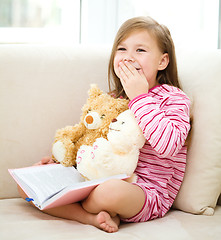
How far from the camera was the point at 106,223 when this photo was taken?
953 millimetres

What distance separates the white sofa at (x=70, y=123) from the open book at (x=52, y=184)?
7cm

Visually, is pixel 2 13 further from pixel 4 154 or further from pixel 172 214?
pixel 172 214

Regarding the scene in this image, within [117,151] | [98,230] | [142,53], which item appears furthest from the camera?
[142,53]

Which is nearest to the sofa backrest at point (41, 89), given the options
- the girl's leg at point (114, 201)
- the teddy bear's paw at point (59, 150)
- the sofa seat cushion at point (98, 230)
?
the teddy bear's paw at point (59, 150)

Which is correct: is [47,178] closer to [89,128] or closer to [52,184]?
[52,184]

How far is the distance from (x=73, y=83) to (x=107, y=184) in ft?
1.62

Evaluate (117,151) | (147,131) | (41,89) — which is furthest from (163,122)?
(41,89)

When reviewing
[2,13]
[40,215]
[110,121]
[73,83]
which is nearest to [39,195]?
[40,215]

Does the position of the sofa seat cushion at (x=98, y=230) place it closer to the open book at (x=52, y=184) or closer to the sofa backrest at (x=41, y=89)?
the open book at (x=52, y=184)

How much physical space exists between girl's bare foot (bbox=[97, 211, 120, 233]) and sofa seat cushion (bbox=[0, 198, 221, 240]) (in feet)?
0.05

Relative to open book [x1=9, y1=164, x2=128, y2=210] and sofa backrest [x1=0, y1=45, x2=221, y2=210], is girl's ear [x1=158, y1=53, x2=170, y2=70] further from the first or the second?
open book [x1=9, y1=164, x2=128, y2=210]

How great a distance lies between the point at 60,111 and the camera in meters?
1.32

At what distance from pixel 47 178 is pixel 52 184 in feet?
0.15

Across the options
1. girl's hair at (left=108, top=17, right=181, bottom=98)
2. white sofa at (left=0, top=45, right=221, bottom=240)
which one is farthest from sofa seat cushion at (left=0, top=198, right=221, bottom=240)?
girl's hair at (left=108, top=17, right=181, bottom=98)
